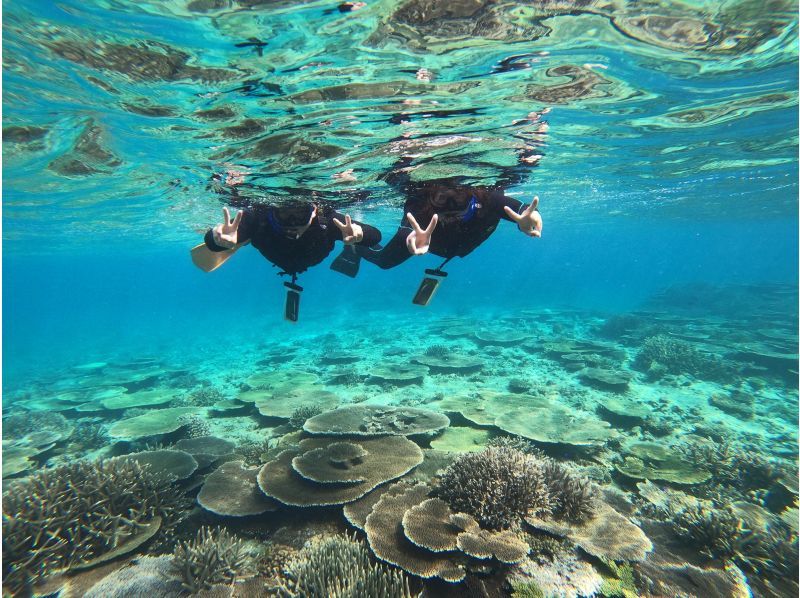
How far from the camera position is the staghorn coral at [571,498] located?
17.5 ft

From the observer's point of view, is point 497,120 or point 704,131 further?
point 704,131

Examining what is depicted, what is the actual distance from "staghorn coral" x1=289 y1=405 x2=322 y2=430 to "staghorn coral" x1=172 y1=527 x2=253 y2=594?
4.90m

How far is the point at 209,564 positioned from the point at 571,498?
5080 mm

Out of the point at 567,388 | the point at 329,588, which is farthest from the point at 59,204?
the point at 567,388

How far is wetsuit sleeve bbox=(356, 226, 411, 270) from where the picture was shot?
8086mm

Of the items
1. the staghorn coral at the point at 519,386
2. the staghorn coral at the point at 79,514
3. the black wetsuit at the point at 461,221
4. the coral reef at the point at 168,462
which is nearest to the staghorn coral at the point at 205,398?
the coral reef at the point at 168,462

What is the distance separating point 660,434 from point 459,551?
8754 mm

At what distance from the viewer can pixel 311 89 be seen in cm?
764

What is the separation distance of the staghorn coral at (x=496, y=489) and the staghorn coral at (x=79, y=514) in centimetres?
455

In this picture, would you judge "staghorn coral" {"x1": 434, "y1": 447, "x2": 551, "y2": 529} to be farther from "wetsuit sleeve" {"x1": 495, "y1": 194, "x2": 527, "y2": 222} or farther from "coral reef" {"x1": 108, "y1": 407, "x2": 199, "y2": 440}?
"coral reef" {"x1": 108, "y1": 407, "x2": 199, "y2": 440}

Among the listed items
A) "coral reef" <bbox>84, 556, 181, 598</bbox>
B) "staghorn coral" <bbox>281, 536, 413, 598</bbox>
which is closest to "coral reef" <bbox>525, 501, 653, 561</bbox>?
"staghorn coral" <bbox>281, 536, 413, 598</bbox>

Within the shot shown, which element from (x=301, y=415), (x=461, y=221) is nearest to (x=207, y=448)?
(x=301, y=415)

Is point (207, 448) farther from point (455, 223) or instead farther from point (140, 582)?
point (455, 223)

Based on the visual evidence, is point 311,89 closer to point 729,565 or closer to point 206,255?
point 206,255
